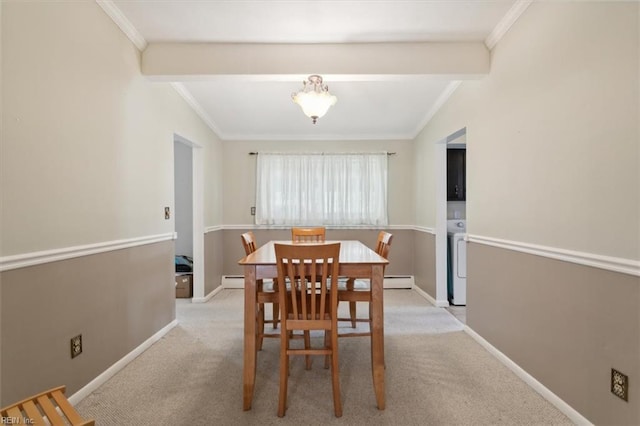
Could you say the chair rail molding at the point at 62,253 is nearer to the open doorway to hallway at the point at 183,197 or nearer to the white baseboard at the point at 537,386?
the open doorway to hallway at the point at 183,197

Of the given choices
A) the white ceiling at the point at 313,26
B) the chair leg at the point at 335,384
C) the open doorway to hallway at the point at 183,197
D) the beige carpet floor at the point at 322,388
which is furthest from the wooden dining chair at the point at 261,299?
the open doorway to hallway at the point at 183,197

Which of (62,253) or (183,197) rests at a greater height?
(183,197)

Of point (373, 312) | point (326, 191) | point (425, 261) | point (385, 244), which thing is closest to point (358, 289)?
point (385, 244)

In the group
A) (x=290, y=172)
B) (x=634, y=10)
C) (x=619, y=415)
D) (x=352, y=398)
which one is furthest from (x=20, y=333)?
(x=290, y=172)

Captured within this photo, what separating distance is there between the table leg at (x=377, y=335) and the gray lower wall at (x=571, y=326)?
100 centimetres

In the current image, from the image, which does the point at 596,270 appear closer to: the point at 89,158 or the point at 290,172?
the point at 89,158

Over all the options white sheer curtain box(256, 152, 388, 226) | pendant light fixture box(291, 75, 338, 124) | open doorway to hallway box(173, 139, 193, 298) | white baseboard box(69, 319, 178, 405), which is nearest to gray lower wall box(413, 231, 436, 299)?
white sheer curtain box(256, 152, 388, 226)

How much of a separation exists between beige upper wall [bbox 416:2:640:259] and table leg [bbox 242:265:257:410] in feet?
5.87

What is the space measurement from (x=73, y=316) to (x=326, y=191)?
3.42 meters

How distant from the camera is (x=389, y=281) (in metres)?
4.82

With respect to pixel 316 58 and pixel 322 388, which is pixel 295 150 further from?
pixel 322 388

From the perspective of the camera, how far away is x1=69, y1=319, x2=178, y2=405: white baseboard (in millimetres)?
1879

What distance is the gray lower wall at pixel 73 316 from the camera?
1.49 m

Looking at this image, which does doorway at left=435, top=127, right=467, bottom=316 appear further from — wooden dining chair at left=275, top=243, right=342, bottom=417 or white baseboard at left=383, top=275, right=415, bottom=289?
wooden dining chair at left=275, top=243, right=342, bottom=417
